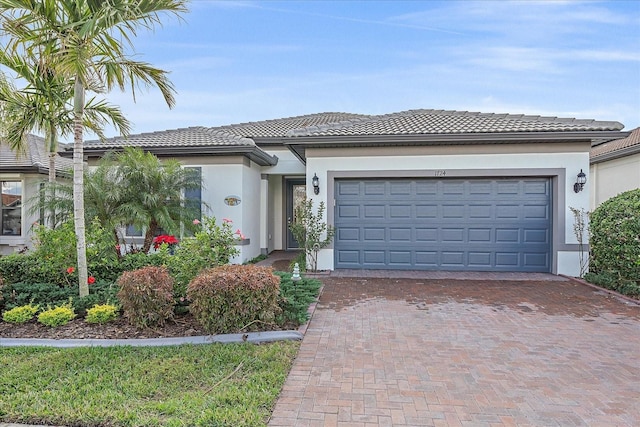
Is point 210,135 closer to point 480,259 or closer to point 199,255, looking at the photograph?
point 199,255

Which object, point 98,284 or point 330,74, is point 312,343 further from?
point 330,74

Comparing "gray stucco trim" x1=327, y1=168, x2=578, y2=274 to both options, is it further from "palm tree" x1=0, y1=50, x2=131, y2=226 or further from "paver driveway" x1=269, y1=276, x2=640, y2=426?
"palm tree" x1=0, y1=50, x2=131, y2=226

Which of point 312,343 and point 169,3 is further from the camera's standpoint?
point 169,3

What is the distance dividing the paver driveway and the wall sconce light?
3.24 metres

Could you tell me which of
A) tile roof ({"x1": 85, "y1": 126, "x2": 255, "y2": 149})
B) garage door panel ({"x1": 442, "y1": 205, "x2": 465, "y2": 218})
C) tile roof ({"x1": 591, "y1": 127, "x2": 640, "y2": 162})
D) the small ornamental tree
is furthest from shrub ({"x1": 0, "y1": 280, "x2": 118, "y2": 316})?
tile roof ({"x1": 591, "y1": 127, "x2": 640, "y2": 162})

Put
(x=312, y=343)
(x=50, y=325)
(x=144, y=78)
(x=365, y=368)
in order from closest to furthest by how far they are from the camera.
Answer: (x=365, y=368) < (x=312, y=343) < (x=50, y=325) < (x=144, y=78)

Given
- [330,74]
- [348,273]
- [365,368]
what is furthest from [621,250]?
[330,74]

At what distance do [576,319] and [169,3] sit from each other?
791 centimetres

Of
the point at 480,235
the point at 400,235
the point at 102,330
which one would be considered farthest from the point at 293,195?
the point at 102,330

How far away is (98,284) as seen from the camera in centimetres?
600

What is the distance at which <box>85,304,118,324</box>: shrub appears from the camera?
195 inches

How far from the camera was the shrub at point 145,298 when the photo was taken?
4.72 meters

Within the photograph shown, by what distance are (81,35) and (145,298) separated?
376cm

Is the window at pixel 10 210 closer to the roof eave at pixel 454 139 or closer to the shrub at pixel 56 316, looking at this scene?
the shrub at pixel 56 316
